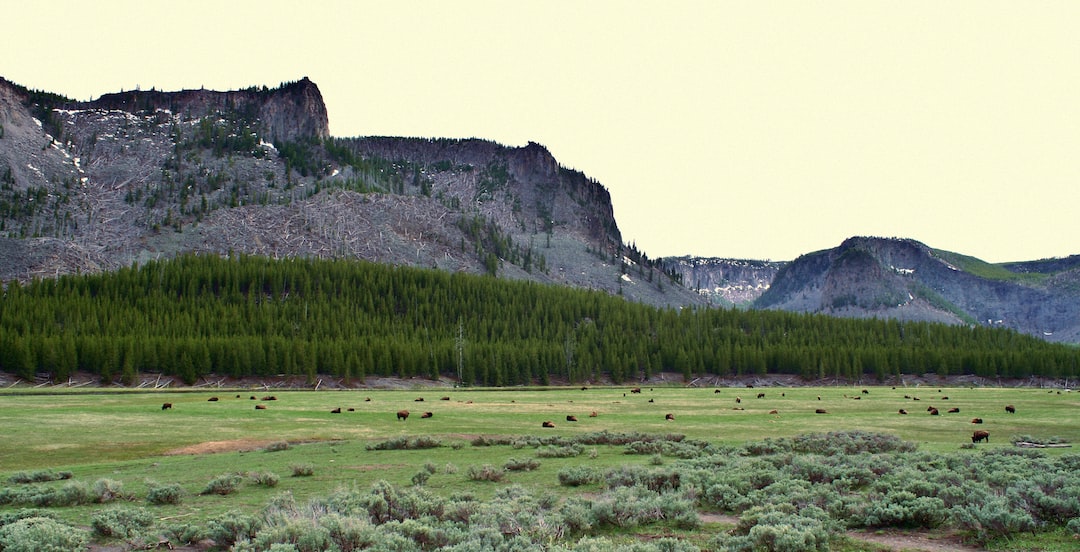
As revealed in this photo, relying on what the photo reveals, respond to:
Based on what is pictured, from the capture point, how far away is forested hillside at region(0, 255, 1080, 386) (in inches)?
4680

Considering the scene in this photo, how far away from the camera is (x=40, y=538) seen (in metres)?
14.0

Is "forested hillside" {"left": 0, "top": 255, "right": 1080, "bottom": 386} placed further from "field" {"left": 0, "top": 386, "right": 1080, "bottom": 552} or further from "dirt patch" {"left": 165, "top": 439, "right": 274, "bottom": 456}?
"dirt patch" {"left": 165, "top": 439, "right": 274, "bottom": 456}

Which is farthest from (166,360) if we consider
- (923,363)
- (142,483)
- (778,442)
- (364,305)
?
(923,363)

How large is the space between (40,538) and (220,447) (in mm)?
21111

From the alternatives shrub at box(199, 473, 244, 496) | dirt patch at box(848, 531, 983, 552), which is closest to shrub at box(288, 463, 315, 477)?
shrub at box(199, 473, 244, 496)

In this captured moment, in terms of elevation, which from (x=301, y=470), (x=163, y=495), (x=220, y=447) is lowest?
(x=220, y=447)

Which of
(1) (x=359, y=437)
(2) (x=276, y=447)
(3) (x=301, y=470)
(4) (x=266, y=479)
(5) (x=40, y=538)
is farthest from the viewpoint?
(1) (x=359, y=437)

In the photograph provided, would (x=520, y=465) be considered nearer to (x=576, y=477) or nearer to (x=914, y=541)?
(x=576, y=477)

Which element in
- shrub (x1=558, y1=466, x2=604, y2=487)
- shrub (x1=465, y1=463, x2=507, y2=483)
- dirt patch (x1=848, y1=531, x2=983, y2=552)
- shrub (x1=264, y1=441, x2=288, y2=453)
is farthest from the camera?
shrub (x1=264, y1=441, x2=288, y2=453)

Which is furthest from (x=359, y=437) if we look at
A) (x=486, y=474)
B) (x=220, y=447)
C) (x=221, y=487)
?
(x=221, y=487)

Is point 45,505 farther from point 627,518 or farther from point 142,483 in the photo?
point 627,518

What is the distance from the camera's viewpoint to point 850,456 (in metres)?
25.9

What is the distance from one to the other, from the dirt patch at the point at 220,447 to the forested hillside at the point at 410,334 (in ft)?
287

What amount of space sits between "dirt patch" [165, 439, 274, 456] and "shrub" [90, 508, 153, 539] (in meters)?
16.3
